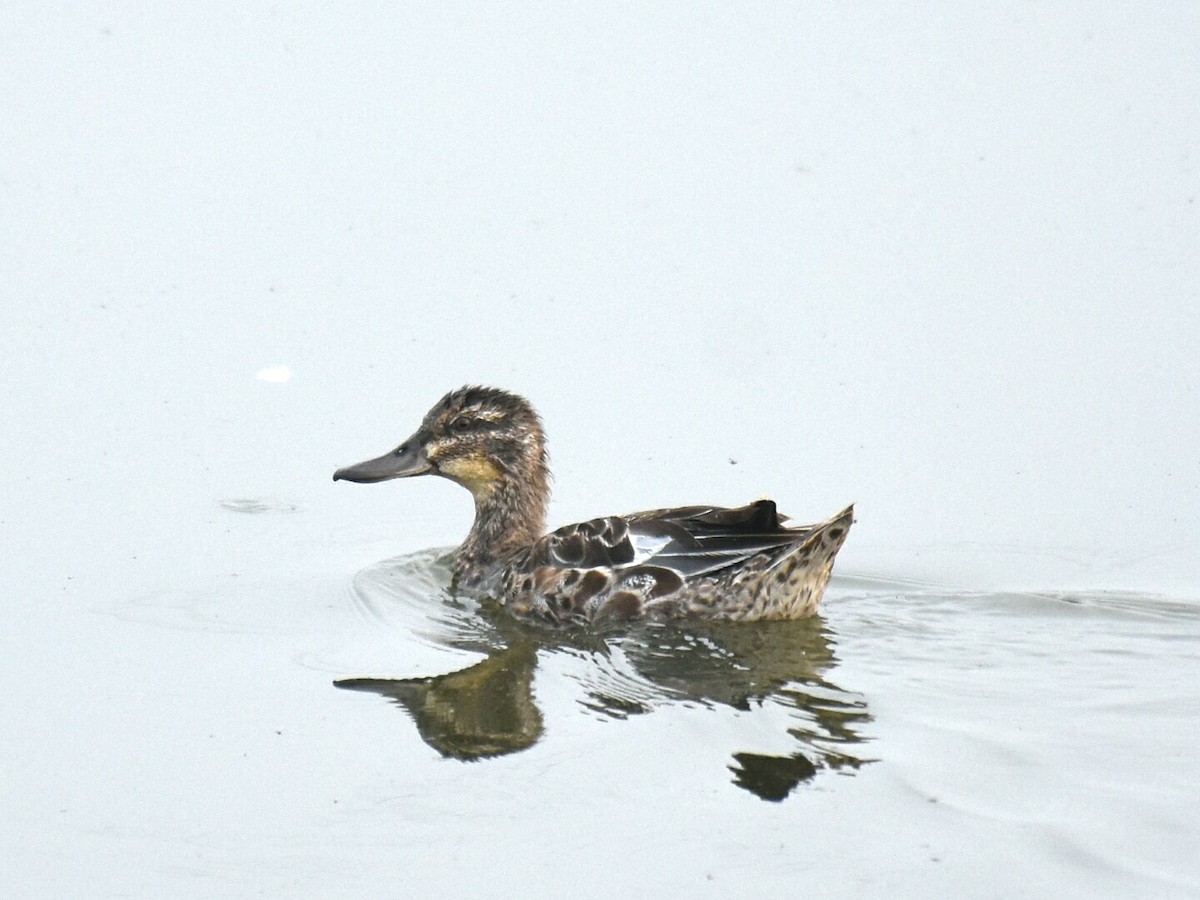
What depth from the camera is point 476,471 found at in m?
10.2

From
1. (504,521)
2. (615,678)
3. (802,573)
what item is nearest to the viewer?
(615,678)

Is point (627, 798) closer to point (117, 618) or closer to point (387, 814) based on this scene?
point (387, 814)

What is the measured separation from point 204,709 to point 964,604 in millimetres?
3896

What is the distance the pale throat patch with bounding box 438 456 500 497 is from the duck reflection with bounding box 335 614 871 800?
46.8 inches

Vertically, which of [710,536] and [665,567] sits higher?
[710,536]

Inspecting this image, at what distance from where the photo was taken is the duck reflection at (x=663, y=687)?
6941 millimetres

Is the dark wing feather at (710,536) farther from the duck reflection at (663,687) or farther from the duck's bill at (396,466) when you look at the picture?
the duck's bill at (396,466)

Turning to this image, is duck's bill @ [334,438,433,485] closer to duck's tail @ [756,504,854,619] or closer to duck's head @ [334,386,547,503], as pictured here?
duck's head @ [334,386,547,503]

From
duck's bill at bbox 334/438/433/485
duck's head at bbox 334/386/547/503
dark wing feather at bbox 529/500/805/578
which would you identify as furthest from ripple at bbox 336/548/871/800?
duck's head at bbox 334/386/547/503

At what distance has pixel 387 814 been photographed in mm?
6332

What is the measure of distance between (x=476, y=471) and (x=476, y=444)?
0.61ft

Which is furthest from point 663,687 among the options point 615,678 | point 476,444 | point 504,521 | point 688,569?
point 476,444

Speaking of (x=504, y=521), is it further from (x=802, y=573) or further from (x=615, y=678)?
(x=615, y=678)

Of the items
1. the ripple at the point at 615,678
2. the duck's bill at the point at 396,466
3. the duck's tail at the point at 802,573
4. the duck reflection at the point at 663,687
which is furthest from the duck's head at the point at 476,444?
the duck's tail at the point at 802,573
